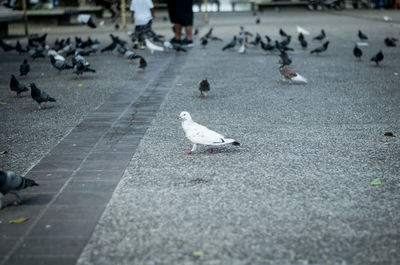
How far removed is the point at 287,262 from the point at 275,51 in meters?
12.4

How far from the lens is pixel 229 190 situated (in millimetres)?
4332

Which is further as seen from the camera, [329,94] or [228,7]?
[228,7]

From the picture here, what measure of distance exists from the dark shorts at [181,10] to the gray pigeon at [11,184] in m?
11.9

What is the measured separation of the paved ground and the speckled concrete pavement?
1 cm

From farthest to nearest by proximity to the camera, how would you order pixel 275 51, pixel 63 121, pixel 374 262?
1. pixel 275 51
2. pixel 63 121
3. pixel 374 262

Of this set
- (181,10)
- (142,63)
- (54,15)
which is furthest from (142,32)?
(54,15)

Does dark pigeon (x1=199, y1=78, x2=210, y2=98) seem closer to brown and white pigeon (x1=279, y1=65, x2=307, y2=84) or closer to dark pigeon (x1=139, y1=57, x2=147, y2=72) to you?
brown and white pigeon (x1=279, y1=65, x2=307, y2=84)

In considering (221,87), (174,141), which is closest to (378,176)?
(174,141)

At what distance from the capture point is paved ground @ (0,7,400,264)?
3.34 m

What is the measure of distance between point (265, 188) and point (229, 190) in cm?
31

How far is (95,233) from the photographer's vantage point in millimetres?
3568

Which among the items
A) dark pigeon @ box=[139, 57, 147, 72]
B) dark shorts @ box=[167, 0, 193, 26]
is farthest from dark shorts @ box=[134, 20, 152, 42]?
dark pigeon @ box=[139, 57, 147, 72]

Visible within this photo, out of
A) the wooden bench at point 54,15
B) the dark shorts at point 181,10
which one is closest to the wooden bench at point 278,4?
the wooden bench at point 54,15

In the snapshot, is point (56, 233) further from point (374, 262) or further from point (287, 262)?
point (374, 262)
